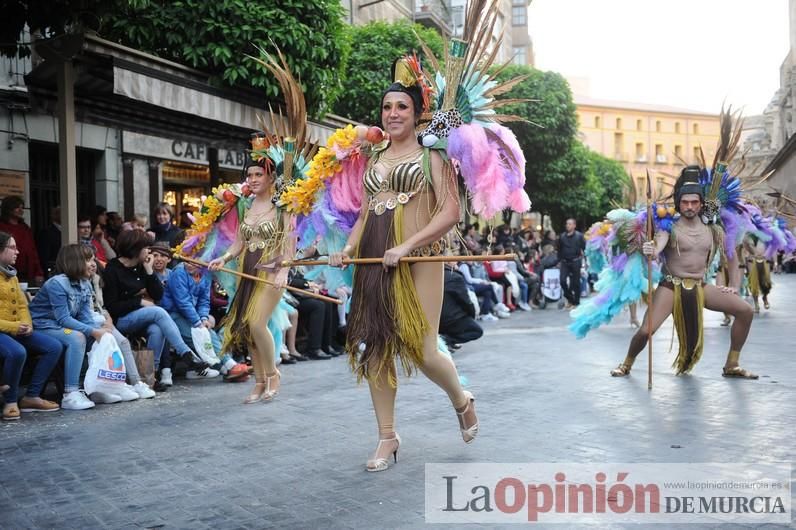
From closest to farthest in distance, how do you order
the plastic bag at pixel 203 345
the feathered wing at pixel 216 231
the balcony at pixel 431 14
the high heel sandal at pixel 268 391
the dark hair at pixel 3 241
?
the dark hair at pixel 3 241 < the high heel sandal at pixel 268 391 < the feathered wing at pixel 216 231 < the plastic bag at pixel 203 345 < the balcony at pixel 431 14

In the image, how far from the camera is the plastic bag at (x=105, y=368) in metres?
7.27

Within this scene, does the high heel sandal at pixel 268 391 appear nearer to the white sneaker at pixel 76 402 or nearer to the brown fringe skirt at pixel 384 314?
the white sneaker at pixel 76 402

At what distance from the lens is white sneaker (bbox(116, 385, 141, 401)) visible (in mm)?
7473

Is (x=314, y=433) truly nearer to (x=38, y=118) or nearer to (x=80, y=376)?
(x=80, y=376)

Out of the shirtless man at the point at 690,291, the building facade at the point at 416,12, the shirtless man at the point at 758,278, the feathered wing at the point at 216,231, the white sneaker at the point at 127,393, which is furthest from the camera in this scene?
the building facade at the point at 416,12

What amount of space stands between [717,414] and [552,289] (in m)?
13.9

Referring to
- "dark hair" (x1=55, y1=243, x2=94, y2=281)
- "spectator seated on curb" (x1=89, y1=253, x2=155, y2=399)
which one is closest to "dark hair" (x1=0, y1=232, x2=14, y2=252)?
"dark hair" (x1=55, y1=243, x2=94, y2=281)

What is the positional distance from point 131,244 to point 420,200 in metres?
4.44

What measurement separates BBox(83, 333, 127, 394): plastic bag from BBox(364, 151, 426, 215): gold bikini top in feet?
11.8

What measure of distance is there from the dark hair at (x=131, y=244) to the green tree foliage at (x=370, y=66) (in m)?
14.6

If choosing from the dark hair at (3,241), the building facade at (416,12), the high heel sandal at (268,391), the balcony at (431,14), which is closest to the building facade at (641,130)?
the building facade at (416,12)

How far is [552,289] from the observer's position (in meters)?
19.9

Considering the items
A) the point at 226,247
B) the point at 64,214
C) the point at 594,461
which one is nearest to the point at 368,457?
the point at 594,461

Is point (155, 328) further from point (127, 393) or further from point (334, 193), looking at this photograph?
point (334, 193)
